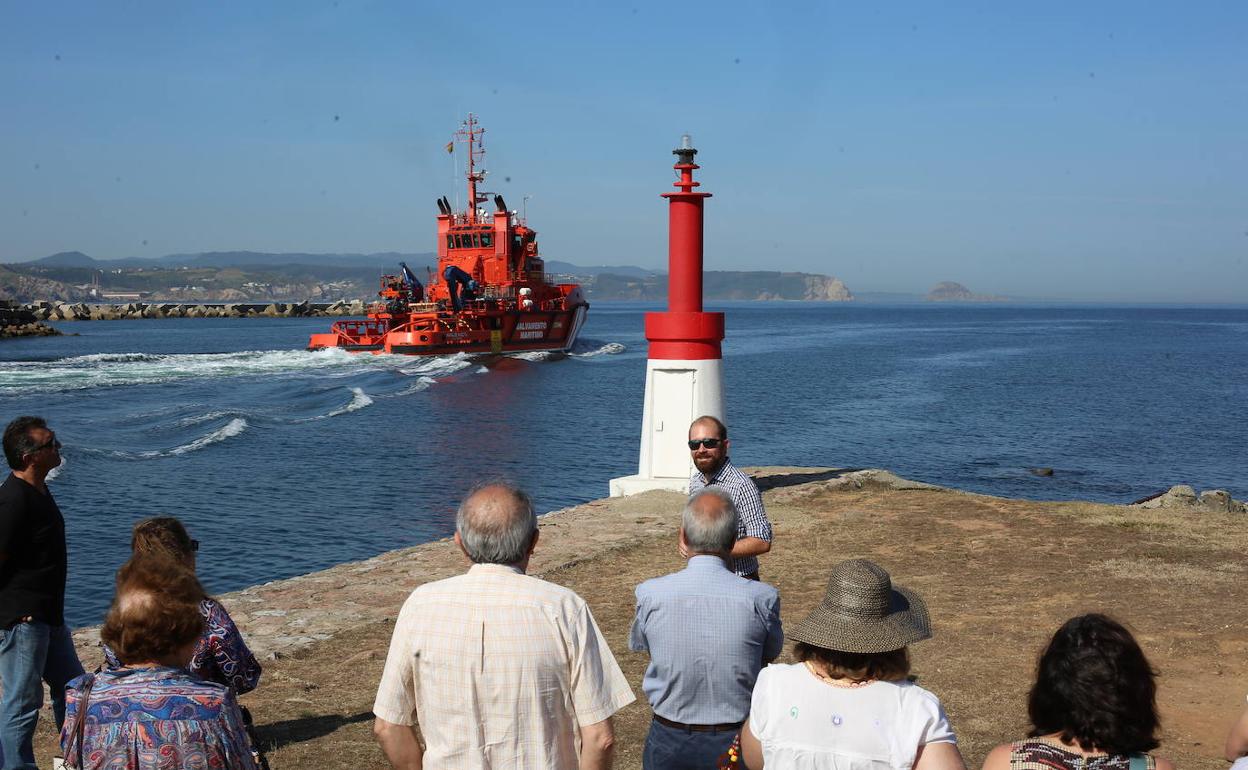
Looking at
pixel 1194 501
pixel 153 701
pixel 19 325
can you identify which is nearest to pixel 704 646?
pixel 153 701

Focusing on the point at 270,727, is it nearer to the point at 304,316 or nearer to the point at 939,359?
the point at 939,359

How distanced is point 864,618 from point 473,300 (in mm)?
52736

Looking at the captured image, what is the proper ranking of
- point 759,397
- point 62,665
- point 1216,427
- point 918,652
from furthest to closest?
point 759,397 < point 1216,427 < point 918,652 < point 62,665

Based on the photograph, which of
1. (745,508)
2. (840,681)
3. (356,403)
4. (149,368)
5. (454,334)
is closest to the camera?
(840,681)

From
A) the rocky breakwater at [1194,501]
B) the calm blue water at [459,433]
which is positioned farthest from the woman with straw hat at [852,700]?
the rocky breakwater at [1194,501]

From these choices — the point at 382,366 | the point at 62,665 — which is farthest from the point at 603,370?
the point at 62,665

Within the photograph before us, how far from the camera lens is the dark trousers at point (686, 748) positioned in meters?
3.55

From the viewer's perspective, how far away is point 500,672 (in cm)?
290

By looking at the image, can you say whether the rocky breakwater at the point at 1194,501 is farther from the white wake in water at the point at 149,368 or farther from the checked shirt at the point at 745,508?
the white wake in water at the point at 149,368

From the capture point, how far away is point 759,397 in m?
42.4

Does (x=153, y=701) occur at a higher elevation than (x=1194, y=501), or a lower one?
higher

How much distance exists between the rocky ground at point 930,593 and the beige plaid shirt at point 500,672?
7.10 feet

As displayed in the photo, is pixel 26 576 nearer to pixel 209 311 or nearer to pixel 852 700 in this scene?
pixel 852 700

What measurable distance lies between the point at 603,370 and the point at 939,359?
22.1 metres
